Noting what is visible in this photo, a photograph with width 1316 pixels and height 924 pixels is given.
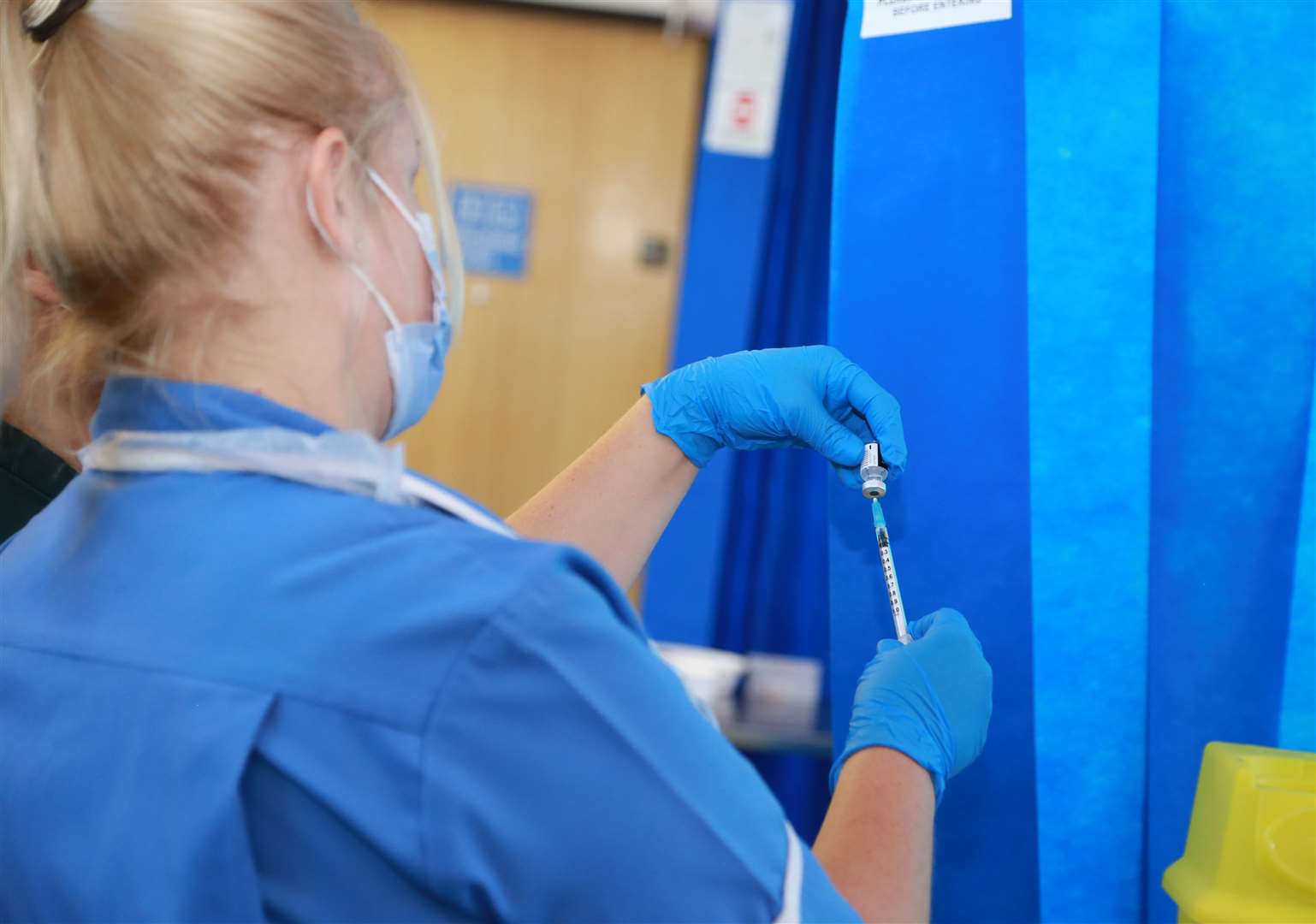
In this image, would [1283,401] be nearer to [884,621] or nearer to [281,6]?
[884,621]

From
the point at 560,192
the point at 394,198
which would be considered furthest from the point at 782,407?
the point at 560,192

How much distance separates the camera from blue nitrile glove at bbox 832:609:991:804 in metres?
0.78

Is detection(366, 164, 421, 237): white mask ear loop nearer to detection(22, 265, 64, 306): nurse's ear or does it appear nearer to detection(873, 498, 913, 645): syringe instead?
detection(22, 265, 64, 306): nurse's ear

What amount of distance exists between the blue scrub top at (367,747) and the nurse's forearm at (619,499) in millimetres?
369

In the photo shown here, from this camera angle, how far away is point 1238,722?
0.92 m

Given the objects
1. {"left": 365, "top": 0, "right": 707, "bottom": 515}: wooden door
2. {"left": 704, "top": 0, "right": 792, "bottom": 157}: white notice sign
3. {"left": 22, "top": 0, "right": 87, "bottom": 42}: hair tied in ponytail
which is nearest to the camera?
{"left": 22, "top": 0, "right": 87, "bottom": 42}: hair tied in ponytail

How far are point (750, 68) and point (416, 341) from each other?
243 cm

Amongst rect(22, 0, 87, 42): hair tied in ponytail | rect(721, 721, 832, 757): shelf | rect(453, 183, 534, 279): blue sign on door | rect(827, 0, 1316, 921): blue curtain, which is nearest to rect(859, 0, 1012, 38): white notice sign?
rect(827, 0, 1316, 921): blue curtain

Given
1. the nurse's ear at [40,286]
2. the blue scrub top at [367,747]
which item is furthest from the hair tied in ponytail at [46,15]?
the blue scrub top at [367,747]

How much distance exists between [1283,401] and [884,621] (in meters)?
→ 0.37

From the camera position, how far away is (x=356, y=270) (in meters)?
0.75

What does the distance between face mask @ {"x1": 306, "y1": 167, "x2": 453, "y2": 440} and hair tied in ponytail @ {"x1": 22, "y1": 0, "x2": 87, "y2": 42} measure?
0.67ft

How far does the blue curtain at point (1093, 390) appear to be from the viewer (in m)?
0.90

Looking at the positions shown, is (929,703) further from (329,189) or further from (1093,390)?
(329,189)
